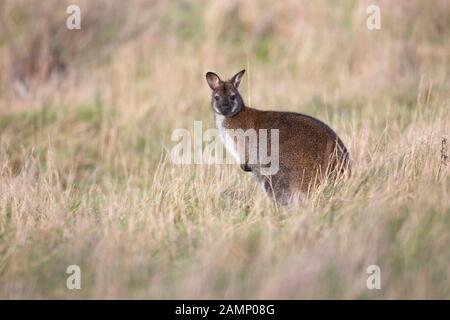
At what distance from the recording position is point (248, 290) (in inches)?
209

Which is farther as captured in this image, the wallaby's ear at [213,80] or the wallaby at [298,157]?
the wallaby's ear at [213,80]

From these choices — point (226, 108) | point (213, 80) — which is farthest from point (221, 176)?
point (213, 80)

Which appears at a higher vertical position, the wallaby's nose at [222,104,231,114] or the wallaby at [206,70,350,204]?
the wallaby's nose at [222,104,231,114]

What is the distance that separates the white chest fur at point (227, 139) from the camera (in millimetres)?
7684

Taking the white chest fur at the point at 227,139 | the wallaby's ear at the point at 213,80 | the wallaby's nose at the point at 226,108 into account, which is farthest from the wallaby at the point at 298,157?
the wallaby's ear at the point at 213,80

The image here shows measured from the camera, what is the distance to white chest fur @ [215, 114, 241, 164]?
768cm

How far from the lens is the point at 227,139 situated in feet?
25.7

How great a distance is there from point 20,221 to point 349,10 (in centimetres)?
939

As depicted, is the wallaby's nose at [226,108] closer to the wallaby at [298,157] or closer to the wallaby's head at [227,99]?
the wallaby's head at [227,99]

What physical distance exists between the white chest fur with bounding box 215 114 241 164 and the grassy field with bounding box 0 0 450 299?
0.23 metres

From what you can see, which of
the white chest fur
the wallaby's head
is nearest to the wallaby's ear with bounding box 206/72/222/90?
the wallaby's head

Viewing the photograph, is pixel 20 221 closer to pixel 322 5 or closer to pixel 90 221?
pixel 90 221

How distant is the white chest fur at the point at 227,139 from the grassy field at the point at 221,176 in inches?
9.2

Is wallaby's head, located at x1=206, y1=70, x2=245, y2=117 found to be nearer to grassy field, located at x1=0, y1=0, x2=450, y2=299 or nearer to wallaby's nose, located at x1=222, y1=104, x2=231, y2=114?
wallaby's nose, located at x1=222, y1=104, x2=231, y2=114
